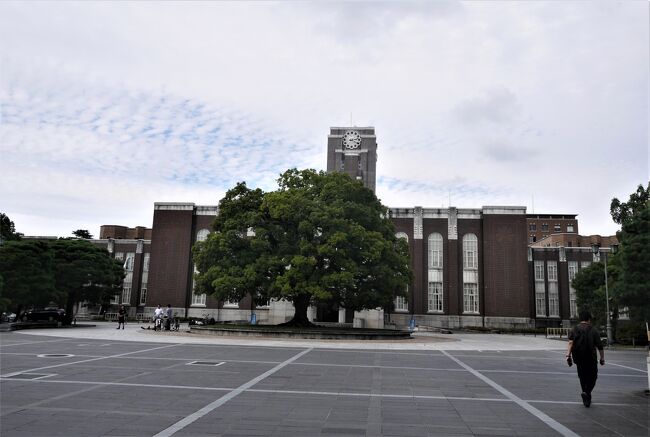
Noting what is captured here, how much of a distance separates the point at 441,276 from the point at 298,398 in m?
46.2

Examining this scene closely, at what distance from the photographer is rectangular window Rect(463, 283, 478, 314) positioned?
171 feet

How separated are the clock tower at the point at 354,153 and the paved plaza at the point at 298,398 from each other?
164 ft

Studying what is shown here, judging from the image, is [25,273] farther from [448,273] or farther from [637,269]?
[448,273]

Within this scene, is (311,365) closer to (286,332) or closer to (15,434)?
(15,434)

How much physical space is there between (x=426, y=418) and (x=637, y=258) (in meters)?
20.1

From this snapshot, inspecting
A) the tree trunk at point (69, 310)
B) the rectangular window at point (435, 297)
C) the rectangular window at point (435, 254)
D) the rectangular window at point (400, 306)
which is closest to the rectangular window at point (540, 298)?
the rectangular window at point (435, 297)

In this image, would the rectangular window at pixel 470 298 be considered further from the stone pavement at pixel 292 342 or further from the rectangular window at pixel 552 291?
the stone pavement at pixel 292 342

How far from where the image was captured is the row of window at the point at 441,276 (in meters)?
52.4

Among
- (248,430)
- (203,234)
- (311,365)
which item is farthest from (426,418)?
(203,234)

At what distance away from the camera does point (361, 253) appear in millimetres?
29203

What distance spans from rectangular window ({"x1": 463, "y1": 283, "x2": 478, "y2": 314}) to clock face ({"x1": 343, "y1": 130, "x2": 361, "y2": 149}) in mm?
23339

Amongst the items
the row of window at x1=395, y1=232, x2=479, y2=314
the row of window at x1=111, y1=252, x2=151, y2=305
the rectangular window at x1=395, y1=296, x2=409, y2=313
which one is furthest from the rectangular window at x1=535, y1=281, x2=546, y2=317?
the row of window at x1=111, y1=252, x2=151, y2=305

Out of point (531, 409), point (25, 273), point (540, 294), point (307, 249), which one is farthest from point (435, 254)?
point (531, 409)

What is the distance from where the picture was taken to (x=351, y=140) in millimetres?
65562
